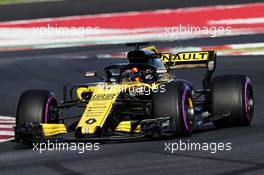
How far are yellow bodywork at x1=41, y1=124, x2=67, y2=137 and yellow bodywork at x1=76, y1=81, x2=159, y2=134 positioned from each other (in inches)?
16.9

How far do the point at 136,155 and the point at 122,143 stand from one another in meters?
1.41

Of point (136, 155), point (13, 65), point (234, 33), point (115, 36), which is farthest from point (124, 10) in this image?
point (136, 155)

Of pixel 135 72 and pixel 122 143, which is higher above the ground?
pixel 135 72

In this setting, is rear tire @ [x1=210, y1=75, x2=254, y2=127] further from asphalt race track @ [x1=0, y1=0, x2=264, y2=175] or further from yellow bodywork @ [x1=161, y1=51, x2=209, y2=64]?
yellow bodywork @ [x1=161, y1=51, x2=209, y2=64]

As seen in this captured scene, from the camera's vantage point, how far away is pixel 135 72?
11.6m

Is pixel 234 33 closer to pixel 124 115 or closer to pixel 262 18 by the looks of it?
pixel 262 18

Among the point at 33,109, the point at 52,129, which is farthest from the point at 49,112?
A: the point at 52,129

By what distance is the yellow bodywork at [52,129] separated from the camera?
416 inches

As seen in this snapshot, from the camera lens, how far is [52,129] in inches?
423

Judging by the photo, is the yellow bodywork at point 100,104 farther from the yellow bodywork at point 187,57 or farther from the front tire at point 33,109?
the yellow bodywork at point 187,57

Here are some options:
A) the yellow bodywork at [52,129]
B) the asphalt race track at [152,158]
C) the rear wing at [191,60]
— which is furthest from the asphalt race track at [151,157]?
the rear wing at [191,60]

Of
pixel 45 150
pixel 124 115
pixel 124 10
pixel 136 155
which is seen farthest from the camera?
pixel 124 10

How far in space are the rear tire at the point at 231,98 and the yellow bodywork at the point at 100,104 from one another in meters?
0.89

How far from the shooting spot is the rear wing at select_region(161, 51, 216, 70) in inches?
483
